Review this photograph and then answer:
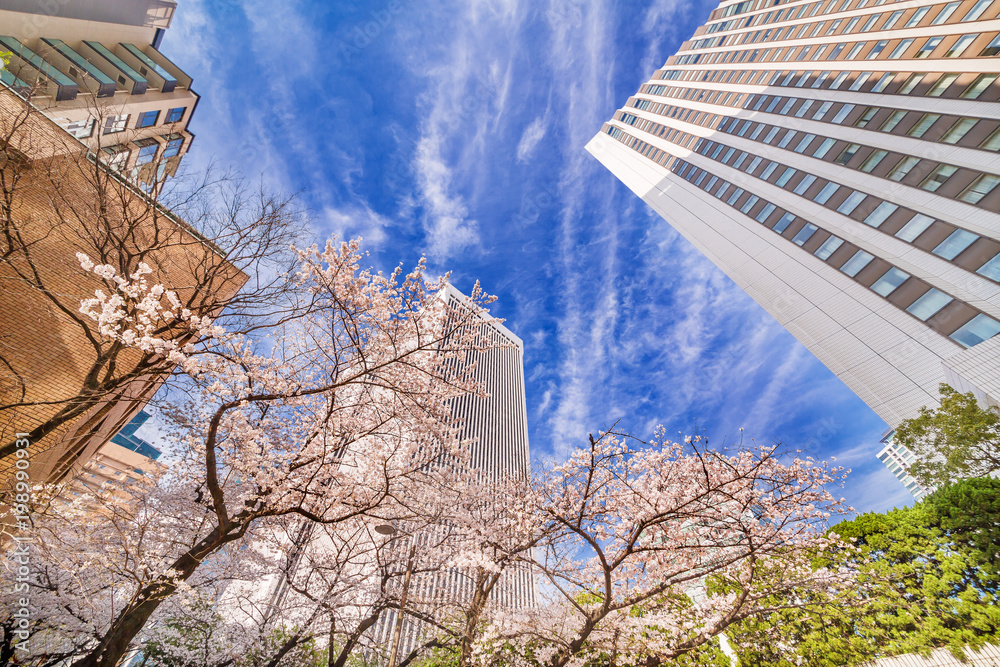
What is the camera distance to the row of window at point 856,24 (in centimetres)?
2147

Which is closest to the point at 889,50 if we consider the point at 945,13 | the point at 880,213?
the point at 945,13

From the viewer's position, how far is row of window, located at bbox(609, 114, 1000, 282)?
1836 cm

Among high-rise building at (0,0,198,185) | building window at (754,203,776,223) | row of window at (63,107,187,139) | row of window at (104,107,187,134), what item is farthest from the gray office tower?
row of window at (104,107,187,134)

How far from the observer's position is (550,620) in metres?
11.5

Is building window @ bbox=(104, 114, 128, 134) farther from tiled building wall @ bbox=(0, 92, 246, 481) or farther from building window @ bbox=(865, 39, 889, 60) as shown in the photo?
building window @ bbox=(865, 39, 889, 60)

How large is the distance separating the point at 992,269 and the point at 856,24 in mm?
23281

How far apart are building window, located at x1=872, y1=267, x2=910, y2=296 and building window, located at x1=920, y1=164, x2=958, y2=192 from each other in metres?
4.71

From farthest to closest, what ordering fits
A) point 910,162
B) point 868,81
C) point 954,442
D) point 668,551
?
point 868,81 → point 910,162 → point 954,442 → point 668,551

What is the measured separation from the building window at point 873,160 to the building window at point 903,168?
1273 mm

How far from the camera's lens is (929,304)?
64.9ft

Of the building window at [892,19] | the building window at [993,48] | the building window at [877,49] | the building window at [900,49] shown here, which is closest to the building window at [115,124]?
the building window at [993,48]

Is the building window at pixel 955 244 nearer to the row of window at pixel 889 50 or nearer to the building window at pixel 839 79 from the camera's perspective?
the row of window at pixel 889 50

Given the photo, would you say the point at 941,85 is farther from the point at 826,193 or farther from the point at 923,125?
the point at 826,193

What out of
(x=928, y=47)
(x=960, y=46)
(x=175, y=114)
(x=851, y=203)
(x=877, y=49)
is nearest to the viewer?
(x=960, y=46)
